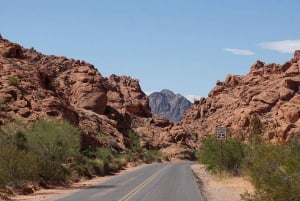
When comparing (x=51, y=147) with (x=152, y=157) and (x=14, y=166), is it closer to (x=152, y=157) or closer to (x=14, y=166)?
(x=14, y=166)

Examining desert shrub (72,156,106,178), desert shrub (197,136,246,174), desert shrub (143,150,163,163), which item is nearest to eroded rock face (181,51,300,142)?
desert shrub (143,150,163,163)

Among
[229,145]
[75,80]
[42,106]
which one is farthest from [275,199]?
[75,80]

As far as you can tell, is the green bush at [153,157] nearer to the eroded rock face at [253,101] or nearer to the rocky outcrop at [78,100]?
the rocky outcrop at [78,100]

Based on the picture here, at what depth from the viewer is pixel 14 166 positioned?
29.6 m

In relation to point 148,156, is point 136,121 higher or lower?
higher

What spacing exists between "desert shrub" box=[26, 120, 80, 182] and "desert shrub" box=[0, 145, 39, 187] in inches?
176

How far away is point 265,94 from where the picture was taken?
125 metres

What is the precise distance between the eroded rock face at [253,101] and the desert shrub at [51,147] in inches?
1797

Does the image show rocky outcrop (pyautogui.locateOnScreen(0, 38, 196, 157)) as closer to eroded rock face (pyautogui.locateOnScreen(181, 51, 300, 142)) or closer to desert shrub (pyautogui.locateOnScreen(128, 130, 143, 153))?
desert shrub (pyautogui.locateOnScreen(128, 130, 143, 153))

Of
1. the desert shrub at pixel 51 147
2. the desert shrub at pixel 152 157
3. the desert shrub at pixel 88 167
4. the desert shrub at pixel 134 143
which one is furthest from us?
the desert shrub at pixel 134 143

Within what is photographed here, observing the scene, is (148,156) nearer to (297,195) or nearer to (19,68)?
(19,68)

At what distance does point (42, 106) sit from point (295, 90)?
8311cm

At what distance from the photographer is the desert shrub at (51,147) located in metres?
35.8

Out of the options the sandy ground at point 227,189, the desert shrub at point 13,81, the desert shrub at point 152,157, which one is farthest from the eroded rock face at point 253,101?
the sandy ground at point 227,189
